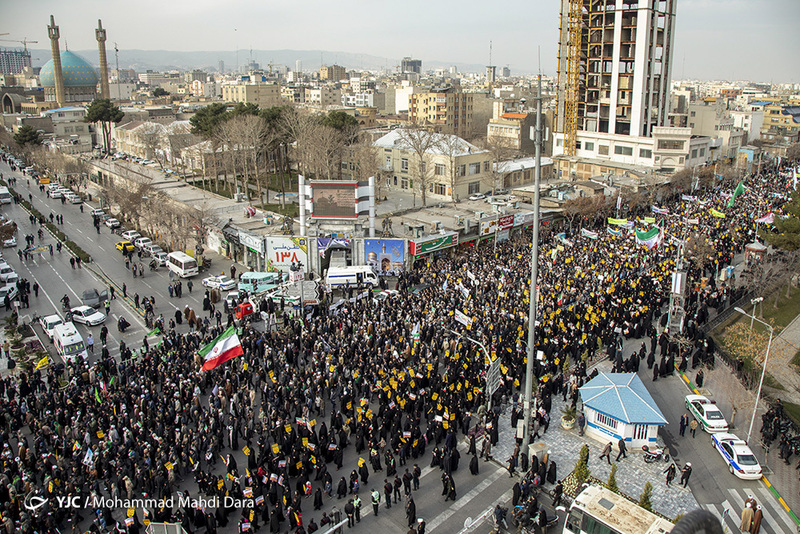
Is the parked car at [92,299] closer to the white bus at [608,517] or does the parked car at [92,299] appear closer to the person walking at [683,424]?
the white bus at [608,517]

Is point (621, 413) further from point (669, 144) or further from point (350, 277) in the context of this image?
point (669, 144)

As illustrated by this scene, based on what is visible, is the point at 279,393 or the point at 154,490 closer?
the point at 154,490

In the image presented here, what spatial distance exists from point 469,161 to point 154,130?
36.3 metres

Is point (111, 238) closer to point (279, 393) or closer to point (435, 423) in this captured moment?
point (279, 393)

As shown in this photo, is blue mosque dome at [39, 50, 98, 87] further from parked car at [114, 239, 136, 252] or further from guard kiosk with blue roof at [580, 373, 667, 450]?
guard kiosk with blue roof at [580, 373, 667, 450]

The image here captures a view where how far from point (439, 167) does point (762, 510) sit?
3710 centimetres

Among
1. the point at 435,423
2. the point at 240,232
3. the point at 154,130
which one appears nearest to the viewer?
the point at 435,423

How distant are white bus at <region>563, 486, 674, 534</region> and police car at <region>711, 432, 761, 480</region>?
522 centimetres

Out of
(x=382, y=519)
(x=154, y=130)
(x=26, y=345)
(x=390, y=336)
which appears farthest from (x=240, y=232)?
(x=154, y=130)

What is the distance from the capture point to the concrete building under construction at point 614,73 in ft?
197

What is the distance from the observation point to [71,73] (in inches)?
4606

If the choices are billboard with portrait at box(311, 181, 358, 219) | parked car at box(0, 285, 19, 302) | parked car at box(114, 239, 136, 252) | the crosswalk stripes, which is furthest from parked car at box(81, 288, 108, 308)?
the crosswalk stripes

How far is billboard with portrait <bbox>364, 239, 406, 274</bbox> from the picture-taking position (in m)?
32.1

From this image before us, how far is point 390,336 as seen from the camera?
2262 centimetres
